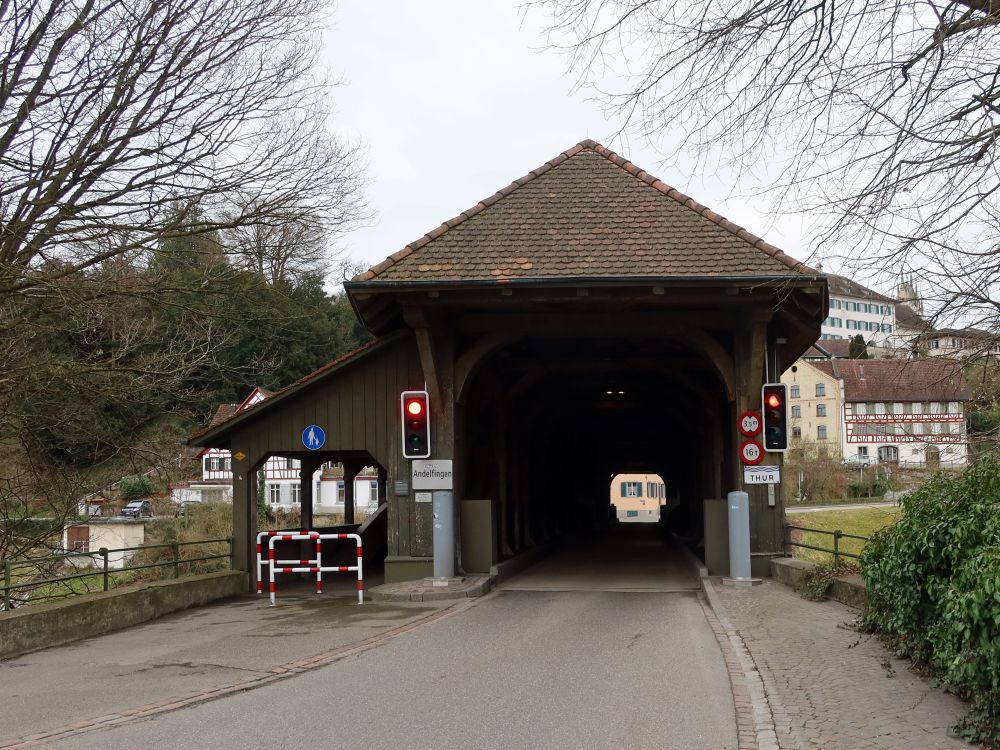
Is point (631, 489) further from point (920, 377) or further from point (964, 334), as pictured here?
point (964, 334)

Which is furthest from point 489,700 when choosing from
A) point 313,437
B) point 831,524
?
point 831,524

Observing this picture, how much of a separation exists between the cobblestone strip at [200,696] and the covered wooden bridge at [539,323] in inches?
201

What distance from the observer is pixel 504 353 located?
19453 mm

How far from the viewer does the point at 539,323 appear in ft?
51.1

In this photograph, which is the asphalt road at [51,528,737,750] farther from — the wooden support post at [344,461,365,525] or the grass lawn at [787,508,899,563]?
the grass lawn at [787,508,899,563]

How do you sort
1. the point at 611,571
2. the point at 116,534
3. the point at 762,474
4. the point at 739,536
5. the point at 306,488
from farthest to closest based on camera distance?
the point at 116,534, the point at 306,488, the point at 611,571, the point at 762,474, the point at 739,536

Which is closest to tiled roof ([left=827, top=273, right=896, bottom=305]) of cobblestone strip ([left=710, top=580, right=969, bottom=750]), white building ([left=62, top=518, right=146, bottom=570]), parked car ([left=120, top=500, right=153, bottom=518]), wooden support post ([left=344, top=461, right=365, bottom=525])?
cobblestone strip ([left=710, top=580, right=969, bottom=750])

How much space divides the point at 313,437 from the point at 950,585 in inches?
458

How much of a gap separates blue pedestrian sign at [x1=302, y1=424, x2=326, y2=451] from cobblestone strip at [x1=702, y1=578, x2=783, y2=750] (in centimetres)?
752

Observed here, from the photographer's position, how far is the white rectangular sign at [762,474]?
1514 cm

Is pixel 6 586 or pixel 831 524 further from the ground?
pixel 6 586

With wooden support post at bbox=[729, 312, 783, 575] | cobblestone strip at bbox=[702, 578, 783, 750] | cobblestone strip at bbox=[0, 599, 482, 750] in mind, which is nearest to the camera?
cobblestone strip at bbox=[702, 578, 783, 750]

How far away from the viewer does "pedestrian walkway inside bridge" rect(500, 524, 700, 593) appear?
53.1 feet

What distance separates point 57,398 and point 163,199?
8.86ft
